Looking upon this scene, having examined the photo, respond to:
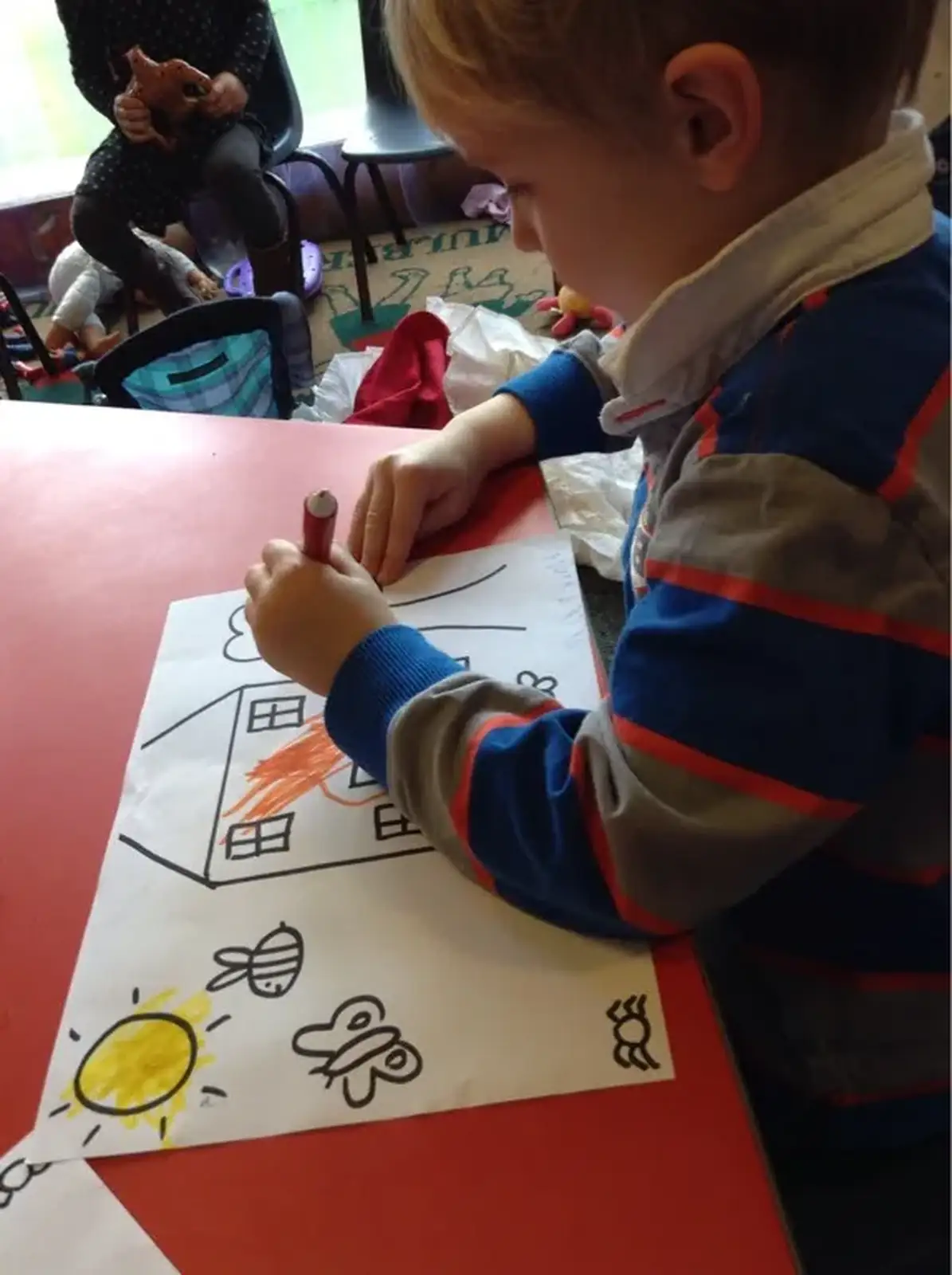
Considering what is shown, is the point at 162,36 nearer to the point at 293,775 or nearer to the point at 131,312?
the point at 131,312

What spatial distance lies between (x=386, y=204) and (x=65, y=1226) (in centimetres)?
272

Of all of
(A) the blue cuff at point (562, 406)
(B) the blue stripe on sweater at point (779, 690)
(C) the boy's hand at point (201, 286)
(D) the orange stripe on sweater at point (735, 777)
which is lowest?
(C) the boy's hand at point (201, 286)

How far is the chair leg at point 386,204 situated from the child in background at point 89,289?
1.68 ft

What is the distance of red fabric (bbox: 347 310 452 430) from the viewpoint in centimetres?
129

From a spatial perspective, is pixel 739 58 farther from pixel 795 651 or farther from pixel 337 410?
pixel 337 410

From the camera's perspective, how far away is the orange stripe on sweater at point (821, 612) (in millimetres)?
409

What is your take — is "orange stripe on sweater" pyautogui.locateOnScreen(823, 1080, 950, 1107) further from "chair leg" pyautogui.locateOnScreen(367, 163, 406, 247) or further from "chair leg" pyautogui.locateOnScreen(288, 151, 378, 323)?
"chair leg" pyautogui.locateOnScreen(367, 163, 406, 247)

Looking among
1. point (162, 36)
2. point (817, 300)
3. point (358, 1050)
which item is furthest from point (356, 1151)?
point (162, 36)

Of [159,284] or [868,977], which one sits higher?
[868,977]

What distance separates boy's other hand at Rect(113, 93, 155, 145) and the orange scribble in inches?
78.7

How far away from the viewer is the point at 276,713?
24.0 inches

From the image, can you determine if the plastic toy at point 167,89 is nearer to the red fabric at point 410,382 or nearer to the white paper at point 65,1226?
the red fabric at point 410,382

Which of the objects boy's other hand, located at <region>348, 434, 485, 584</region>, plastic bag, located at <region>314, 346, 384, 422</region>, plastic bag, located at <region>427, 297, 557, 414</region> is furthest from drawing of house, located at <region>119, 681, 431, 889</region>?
plastic bag, located at <region>314, 346, 384, 422</region>

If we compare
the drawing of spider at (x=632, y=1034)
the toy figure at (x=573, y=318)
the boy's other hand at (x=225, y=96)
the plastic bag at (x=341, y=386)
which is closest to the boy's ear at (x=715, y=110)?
the drawing of spider at (x=632, y=1034)
